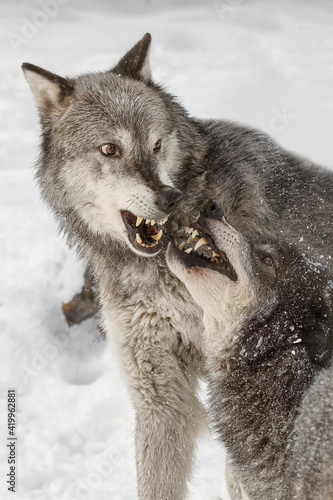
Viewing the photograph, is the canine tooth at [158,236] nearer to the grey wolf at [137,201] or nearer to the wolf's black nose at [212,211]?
the grey wolf at [137,201]

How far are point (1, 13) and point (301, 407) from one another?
13.2m

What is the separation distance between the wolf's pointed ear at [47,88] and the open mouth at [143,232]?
94 cm

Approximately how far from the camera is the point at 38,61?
12648mm

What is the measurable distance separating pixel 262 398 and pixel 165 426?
0.93 meters

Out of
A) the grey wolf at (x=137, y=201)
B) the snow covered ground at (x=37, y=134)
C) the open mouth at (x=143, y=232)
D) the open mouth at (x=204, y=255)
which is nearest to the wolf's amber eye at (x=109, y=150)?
the grey wolf at (x=137, y=201)

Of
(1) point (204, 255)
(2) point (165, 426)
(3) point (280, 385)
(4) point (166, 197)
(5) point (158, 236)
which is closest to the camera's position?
(3) point (280, 385)

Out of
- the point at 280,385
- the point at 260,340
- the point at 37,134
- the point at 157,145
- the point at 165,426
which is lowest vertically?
the point at 37,134

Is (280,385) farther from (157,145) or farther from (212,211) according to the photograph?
(157,145)

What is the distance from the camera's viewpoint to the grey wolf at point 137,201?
427 centimetres

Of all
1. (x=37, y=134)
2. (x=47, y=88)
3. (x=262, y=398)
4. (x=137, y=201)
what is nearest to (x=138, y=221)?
(x=137, y=201)

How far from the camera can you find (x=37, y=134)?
10.2m

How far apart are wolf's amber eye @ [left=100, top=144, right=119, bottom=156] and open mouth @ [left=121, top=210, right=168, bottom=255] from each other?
40cm

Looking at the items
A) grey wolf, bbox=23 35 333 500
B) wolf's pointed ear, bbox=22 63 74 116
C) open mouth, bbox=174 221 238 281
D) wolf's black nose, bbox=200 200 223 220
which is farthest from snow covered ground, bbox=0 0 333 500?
wolf's black nose, bbox=200 200 223 220

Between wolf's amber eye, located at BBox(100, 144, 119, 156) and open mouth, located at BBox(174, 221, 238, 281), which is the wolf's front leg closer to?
open mouth, located at BBox(174, 221, 238, 281)
